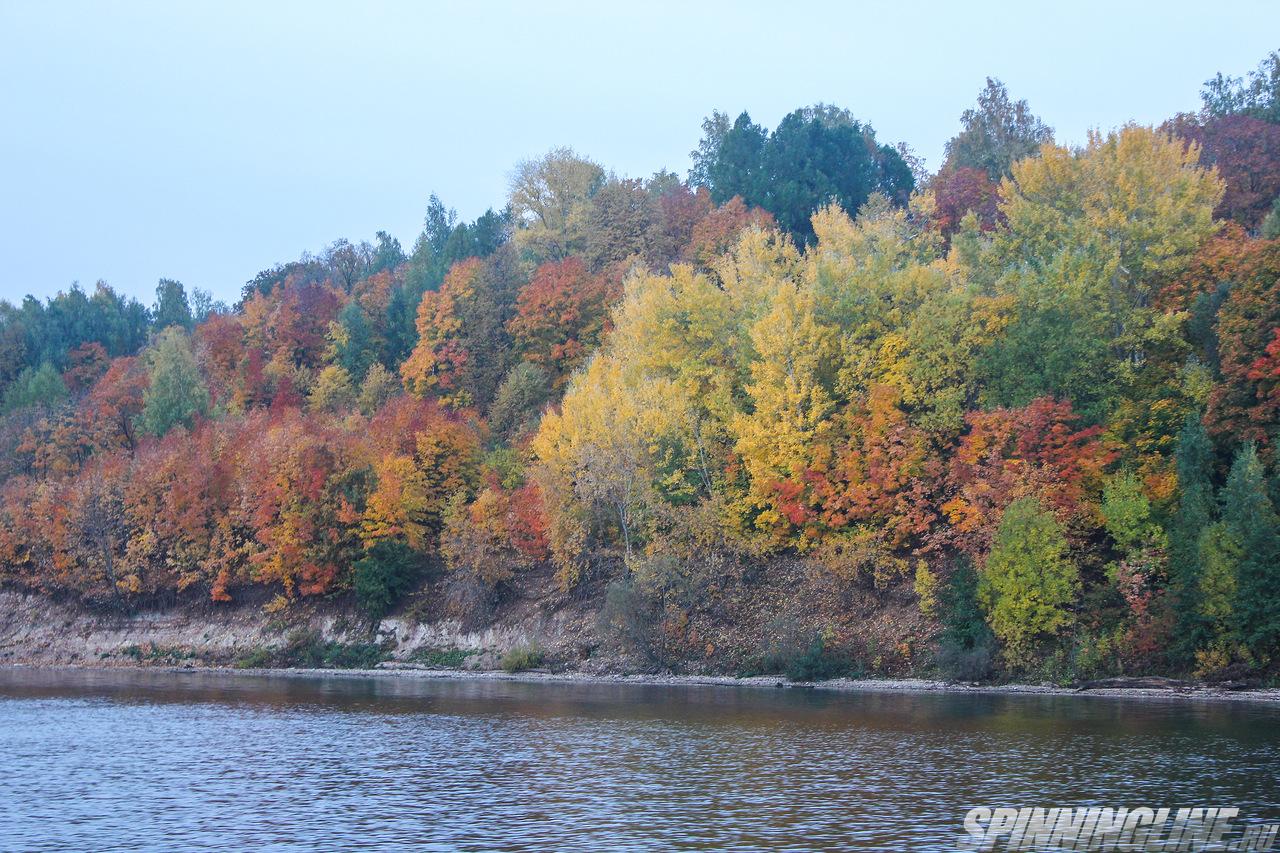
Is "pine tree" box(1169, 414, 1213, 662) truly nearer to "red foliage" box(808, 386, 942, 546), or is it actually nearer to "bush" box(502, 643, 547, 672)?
"red foliage" box(808, 386, 942, 546)

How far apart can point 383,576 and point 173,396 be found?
4045 cm

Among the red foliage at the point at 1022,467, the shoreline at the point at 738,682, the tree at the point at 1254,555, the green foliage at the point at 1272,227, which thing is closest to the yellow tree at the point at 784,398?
the red foliage at the point at 1022,467

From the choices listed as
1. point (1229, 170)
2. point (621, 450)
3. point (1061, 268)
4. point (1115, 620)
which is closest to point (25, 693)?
point (621, 450)

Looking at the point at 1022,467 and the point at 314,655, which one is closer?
the point at 1022,467

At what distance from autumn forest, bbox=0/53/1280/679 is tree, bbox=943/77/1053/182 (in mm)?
325

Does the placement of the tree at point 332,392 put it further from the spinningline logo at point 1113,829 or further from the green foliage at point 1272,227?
the spinningline logo at point 1113,829

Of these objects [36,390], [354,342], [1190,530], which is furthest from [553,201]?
[1190,530]

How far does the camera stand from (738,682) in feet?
188

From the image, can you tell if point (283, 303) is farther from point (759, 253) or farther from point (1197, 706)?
point (1197, 706)

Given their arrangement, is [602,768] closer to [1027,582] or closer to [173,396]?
[1027,582]

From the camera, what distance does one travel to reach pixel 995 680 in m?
51.9

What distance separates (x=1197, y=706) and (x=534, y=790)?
26.1 meters

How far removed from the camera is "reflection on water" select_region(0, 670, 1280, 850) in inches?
1071

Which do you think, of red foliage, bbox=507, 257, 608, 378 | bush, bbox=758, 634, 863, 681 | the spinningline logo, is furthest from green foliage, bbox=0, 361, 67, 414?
the spinningline logo
